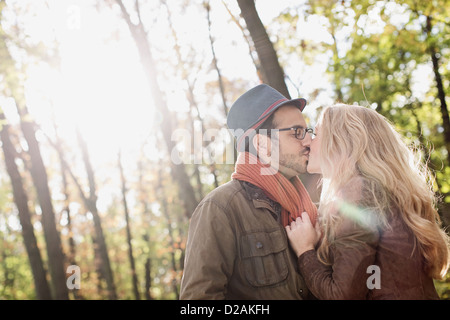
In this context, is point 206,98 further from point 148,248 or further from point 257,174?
point 257,174

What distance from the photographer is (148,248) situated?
21453 millimetres

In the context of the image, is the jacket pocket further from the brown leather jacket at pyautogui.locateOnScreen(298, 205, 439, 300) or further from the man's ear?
the man's ear

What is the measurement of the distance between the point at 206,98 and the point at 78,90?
487cm

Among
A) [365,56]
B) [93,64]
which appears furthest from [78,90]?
[365,56]

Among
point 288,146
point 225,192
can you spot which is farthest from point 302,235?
point 288,146

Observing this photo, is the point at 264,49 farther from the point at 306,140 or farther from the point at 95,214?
the point at 95,214

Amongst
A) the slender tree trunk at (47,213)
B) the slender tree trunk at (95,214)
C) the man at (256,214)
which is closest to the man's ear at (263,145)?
the man at (256,214)

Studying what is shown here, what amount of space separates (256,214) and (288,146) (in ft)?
2.06

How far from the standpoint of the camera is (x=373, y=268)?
234cm

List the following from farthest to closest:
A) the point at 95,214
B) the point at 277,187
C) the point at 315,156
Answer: the point at 95,214
the point at 315,156
the point at 277,187

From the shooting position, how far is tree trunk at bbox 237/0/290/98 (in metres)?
4.01

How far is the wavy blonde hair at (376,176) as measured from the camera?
2406 millimetres

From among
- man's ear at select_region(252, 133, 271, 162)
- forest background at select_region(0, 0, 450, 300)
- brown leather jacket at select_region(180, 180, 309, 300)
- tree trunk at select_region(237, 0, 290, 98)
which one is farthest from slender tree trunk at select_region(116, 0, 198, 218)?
brown leather jacket at select_region(180, 180, 309, 300)

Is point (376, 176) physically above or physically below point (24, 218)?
above
